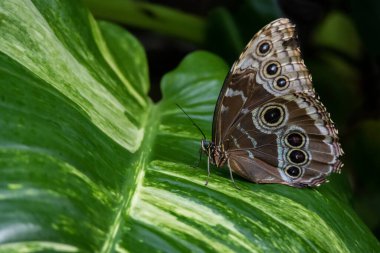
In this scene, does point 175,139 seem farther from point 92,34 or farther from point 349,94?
point 349,94

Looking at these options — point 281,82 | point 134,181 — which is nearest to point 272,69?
point 281,82

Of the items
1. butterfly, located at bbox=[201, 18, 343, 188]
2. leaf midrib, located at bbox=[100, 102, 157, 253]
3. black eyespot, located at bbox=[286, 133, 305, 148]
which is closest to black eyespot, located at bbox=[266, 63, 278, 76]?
butterfly, located at bbox=[201, 18, 343, 188]

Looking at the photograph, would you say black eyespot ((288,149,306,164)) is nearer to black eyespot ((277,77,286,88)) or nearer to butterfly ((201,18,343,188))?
butterfly ((201,18,343,188))

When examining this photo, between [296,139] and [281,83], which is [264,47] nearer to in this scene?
[281,83]

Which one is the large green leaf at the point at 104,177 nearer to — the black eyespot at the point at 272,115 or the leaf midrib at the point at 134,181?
the leaf midrib at the point at 134,181

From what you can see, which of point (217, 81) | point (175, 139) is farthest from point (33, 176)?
point (217, 81)
